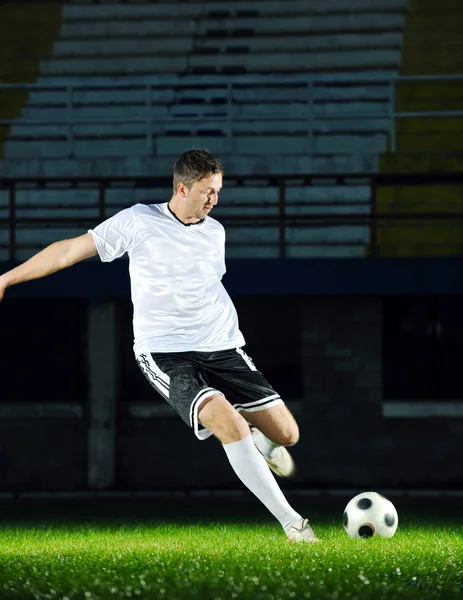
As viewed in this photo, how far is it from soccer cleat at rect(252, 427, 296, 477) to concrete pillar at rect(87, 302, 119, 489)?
8.46 m

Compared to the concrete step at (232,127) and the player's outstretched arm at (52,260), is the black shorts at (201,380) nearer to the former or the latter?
the player's outstretched arm at (52,260)

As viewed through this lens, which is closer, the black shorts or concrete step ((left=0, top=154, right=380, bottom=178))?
the black shorts

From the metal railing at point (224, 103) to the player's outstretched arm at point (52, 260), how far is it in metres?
12.4

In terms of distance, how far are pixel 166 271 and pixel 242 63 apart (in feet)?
49.6

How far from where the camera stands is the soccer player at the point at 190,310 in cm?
811

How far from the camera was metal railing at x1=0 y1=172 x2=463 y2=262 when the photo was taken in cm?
1723

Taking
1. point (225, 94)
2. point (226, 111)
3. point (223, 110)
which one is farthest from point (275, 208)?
point (225, 94)

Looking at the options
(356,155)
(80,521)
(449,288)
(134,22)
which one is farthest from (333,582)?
(134,22)

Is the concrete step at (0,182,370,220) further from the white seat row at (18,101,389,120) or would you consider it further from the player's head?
the player's head

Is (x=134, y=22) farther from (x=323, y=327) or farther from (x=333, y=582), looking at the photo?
(x=333, y=582)

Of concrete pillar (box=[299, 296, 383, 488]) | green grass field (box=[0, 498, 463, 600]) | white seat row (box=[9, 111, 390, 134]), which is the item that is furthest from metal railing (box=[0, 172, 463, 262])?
green grass field (box=[0, 498, 463, 600])

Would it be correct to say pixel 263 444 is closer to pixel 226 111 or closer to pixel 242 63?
pixel 226 111

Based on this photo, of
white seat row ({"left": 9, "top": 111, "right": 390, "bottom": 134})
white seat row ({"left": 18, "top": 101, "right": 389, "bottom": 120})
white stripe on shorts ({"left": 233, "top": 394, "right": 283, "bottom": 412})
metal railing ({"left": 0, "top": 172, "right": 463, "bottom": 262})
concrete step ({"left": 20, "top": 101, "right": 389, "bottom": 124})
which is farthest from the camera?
concrete step ({"left": 20, "top": 101, "right": 389, "bottom": 124})

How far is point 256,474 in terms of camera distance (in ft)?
27.0
